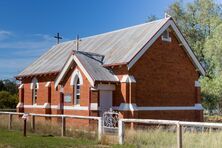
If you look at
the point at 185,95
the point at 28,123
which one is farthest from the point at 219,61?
the point at 28,123

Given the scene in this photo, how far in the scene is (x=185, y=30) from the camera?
47188mm

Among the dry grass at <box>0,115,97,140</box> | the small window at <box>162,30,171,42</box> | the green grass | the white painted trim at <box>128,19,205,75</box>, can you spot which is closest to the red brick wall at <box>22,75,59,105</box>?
the dry grass at <box>0,115,97,140</box>

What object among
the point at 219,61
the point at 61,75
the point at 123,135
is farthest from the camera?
the point at 219,61

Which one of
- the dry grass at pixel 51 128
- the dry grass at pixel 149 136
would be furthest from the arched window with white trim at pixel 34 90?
the dry grass at pixel 149 136

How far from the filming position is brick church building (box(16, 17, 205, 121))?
1010 inches

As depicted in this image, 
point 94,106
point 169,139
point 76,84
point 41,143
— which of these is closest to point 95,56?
point 76,84

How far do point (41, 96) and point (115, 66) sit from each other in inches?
411

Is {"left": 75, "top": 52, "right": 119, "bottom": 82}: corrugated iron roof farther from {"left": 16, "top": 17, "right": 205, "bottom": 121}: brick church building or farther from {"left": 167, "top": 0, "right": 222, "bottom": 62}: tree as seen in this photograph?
{"left": 167, "top": 0, "right": 222, "bottom": 62}: tree

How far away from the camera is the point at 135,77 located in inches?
1029

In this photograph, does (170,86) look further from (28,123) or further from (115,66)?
(28,123)

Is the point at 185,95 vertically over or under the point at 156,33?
under

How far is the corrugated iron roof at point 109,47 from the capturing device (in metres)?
26.9

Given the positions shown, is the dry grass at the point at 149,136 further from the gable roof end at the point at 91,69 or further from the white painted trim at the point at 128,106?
the white painted trim at the point at 128,106

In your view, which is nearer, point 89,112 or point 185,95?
point 89,112
